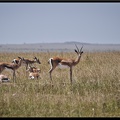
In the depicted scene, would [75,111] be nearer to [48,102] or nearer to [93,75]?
[48,102]

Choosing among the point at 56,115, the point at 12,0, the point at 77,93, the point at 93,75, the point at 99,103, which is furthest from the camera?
the point at 93,75

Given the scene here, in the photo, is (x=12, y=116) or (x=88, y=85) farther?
(x=88, y=85)

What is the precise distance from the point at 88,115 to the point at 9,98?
2.13 metres

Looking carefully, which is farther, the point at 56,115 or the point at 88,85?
the point at 88,85

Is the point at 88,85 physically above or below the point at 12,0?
below

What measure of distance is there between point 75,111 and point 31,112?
97cm

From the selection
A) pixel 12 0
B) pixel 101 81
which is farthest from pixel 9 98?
pixel 101 81

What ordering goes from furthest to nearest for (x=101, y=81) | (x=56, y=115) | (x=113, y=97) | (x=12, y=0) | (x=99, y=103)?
(x=101, y=81), (x=113, y=97), (x=99, y=103), (x=56, y=115), (x=12, y=0)

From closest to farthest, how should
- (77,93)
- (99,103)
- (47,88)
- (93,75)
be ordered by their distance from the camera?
(99,103)
(77,93)
(47,88)
(93,75)

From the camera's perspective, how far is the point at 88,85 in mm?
8961

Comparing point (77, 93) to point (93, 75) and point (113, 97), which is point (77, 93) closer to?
point (113, 97)

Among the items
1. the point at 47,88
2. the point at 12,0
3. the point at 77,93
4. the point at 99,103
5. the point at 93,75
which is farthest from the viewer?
the point at 93,75

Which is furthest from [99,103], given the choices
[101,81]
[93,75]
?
[93,75]

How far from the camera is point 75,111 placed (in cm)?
620
